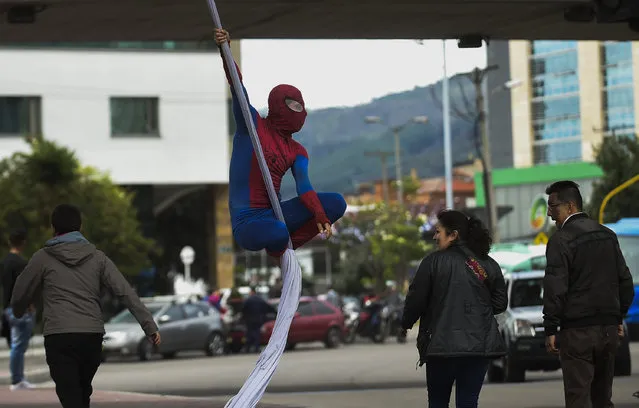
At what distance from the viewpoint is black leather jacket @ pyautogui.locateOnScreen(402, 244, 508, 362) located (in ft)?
31.7

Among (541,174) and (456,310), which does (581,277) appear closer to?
(456,310)

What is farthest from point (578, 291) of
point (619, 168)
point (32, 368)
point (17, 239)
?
point (619, 168)

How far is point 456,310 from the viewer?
31.9 feet

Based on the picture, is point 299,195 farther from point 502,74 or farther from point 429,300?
point 502,74

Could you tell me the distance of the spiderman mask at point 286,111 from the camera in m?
8.98

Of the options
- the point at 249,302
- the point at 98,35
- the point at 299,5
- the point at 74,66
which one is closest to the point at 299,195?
the point at 299,5

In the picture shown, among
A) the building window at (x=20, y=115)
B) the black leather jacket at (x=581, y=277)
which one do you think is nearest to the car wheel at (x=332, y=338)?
the building window at (x=20, y=115)

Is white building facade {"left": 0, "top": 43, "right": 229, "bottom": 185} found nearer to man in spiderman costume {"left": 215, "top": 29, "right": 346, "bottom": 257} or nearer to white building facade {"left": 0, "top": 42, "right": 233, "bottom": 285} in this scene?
white building facade {"left": 0, "top": 42, "right": 233, "bottom": 285}

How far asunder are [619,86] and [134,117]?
309 feet

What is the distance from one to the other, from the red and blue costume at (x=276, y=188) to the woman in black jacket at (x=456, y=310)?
3.27ft

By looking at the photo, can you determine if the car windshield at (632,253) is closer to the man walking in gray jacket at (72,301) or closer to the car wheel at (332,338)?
the car wheel at (332,338)

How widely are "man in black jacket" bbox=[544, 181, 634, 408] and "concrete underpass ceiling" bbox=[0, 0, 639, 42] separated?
569cm

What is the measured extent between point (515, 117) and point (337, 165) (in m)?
23.8

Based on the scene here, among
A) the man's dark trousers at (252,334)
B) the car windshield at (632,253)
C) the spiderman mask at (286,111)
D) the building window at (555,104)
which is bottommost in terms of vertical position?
the man's dark trousers at (252,334)
